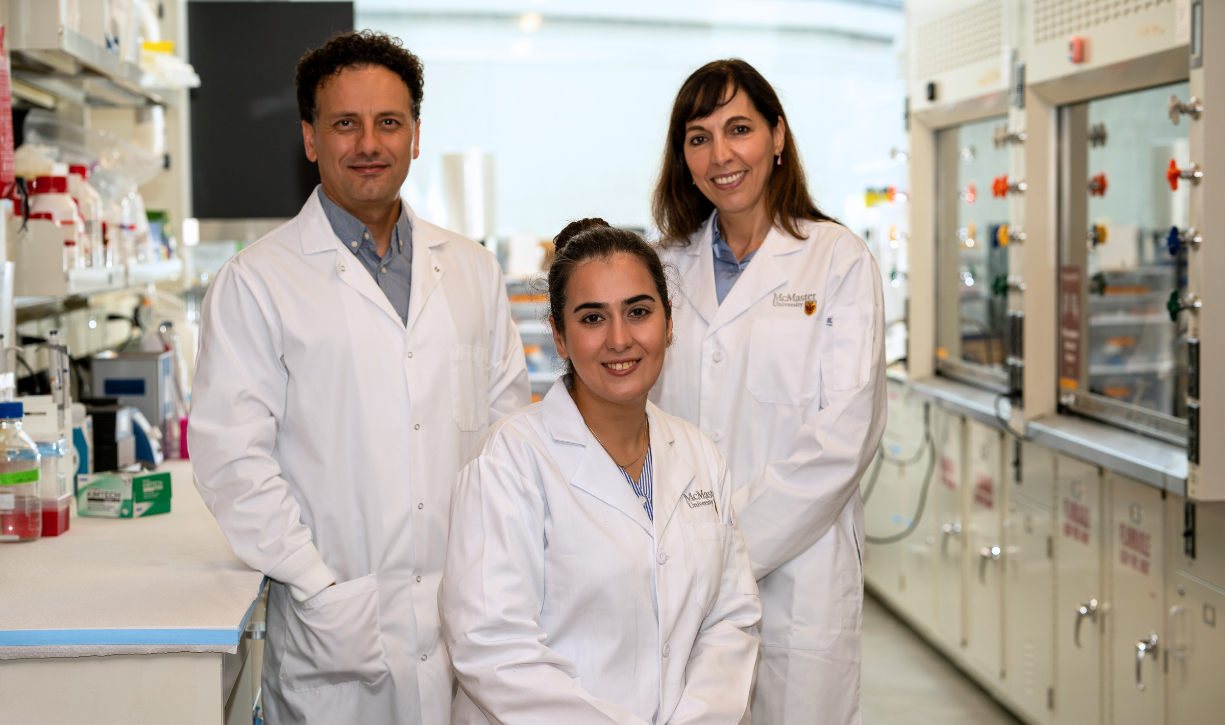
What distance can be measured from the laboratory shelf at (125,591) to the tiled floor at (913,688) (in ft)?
7.35

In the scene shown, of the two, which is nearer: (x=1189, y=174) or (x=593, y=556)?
(x=593, y=556)

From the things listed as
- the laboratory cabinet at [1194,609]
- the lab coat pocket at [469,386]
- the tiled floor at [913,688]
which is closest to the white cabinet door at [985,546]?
the tiled floor at [913,688]

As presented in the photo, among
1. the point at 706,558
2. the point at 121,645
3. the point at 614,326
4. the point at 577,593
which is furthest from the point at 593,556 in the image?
the point at 121,645

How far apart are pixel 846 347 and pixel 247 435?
104 centimetres

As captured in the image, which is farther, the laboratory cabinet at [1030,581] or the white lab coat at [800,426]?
the laboratory cabinet at [1030,581]

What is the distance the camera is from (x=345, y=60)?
5.97ft

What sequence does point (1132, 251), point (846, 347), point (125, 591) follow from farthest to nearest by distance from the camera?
point (1132, 251) < point (846, 347) < point (125, 591)

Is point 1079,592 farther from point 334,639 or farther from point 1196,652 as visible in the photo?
point 334,639

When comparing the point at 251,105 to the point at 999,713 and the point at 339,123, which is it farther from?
the point at 999,713

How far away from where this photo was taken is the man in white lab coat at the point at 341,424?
170 centimetres

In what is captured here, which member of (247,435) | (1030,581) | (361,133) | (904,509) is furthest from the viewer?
(904,509)

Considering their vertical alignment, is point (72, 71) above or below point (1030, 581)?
above

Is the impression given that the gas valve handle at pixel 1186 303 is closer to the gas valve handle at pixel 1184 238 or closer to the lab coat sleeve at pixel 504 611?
the gas valve handle at pixel 1184 238

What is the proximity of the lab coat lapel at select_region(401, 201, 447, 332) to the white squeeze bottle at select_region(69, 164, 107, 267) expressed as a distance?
0.91 m
